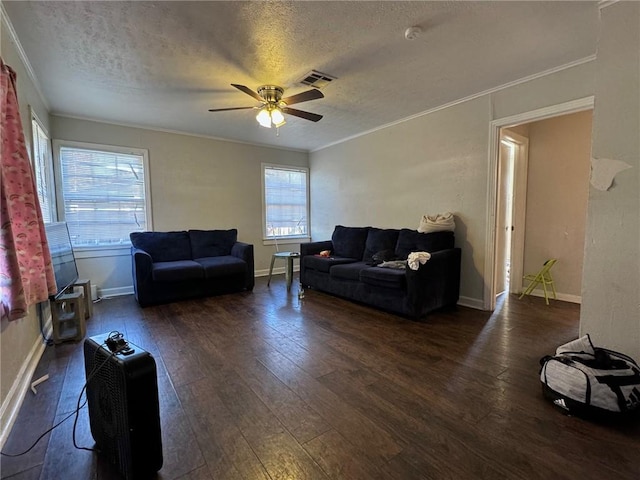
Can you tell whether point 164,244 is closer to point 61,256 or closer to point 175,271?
point 175,271

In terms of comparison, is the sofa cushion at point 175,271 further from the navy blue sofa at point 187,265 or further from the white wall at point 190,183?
the white wall at point 190,183

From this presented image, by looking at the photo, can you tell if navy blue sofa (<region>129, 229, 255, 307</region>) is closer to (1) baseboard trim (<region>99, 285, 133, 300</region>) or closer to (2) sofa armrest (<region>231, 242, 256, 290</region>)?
(2) sofa armrest (<region>231, 242, 256, 290</region>)

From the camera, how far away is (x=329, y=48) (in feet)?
7.82

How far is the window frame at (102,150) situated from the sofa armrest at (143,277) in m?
0.90

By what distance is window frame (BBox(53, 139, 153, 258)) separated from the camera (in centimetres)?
389

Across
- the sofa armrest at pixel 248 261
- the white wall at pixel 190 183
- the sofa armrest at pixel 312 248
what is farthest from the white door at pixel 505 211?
the white wall at pixel 190 183

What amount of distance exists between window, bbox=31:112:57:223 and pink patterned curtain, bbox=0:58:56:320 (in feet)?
2.82

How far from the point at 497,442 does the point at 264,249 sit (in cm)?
480

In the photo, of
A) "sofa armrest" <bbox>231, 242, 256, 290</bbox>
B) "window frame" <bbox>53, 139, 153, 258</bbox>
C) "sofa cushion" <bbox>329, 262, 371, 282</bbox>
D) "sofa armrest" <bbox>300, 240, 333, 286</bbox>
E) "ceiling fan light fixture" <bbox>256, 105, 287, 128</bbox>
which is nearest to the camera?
"ceiling fan light fixture" <bbox>256, 105, 287, 128</bbox>

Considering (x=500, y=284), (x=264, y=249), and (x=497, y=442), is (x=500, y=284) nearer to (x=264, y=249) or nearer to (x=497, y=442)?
(x=497, y=442)

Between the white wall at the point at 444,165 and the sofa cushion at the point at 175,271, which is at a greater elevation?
the white wall at the point at 444,165

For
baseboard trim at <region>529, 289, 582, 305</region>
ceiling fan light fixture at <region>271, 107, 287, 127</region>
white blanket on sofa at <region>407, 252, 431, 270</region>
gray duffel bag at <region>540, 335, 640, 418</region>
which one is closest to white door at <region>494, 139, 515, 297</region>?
baseboard trim at <region>529, 289, 582, 305</region>

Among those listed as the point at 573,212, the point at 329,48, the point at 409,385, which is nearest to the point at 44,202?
the point at 329,48

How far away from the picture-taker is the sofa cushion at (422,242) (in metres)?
3.59
